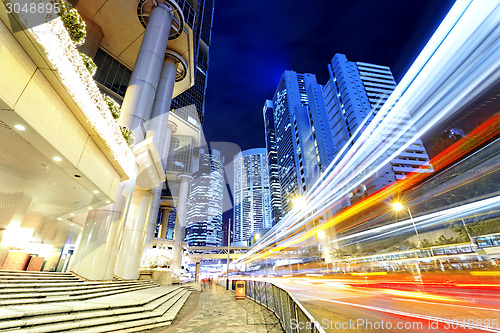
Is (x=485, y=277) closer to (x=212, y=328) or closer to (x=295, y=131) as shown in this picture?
(x=212, y=328)

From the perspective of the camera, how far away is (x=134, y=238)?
20078 millimetres

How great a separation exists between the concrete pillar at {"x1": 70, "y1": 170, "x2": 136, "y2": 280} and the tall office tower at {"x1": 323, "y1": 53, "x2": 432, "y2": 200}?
71653 millimetres

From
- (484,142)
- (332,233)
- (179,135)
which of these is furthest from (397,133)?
(179,135)

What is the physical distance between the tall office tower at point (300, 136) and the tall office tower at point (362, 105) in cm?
629

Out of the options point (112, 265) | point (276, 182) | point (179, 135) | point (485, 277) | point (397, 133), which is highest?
point (276, 182)

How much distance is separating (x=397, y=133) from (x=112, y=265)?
301ft

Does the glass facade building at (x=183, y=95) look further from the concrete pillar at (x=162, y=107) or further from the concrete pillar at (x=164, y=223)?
the concrete pillar at (x=164, y=223)

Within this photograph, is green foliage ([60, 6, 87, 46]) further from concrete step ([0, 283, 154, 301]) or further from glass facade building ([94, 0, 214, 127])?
glass facade building ([94, 0, 214, 127])

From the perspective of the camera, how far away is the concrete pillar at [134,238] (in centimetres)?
1792

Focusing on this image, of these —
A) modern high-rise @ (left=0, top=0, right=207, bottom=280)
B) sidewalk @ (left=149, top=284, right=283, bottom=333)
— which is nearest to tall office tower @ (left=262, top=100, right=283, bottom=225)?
modern high-rise @ (left=0, top=0, right=207, bottom=280)

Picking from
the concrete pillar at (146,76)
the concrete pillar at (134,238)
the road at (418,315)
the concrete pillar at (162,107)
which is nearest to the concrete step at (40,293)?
the road at (418,315)

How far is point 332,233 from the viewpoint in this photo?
60.0 metres

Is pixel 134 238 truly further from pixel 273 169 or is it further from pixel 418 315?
pixel 273 169

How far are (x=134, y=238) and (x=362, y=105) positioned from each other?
91551 millimetres
